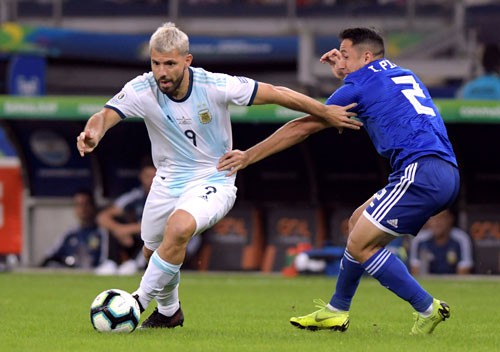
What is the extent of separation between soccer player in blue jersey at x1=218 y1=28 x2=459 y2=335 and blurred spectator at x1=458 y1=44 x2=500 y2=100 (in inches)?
354

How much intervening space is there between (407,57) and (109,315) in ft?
44.7

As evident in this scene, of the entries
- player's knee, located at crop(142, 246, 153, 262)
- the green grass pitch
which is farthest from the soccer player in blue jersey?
player's knee, located at crop(142, 246, 153, 262)

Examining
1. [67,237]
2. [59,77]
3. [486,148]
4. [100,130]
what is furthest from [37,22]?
[100,130]

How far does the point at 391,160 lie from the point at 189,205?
4.35 feet

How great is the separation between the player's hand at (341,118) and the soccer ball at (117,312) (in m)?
1.72

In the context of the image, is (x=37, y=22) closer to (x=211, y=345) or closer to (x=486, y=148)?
(x=486, y=148)

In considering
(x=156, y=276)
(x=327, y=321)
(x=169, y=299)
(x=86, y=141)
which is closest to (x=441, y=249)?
(x=327, y=321)

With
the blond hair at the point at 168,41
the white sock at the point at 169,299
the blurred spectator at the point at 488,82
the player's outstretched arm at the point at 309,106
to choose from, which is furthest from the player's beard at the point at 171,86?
the blurred spectator at the point at 488,82

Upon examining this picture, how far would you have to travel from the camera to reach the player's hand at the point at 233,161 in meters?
8.50

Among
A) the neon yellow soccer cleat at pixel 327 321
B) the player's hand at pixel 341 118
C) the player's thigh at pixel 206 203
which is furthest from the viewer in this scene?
the neon yellow soccer cleat at pixel 327 321

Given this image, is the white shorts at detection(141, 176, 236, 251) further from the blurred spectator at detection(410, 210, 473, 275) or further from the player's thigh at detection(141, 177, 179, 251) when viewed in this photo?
the blurred spectator at detection(410, 210, 473, 275)

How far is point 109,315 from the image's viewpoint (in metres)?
8.30

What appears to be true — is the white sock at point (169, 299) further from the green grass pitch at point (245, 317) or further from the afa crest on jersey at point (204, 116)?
the afa crest on jersey at point (204, 116)

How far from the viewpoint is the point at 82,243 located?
1838 centimetres
